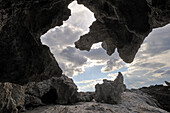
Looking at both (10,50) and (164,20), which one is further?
(10,50)

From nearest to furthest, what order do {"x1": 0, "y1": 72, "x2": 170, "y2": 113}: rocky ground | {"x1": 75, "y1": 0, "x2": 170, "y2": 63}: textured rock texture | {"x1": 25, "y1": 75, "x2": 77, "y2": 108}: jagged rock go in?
{"x1": 75, "y1": 0, "x2": 170, "y2": 63}: textured rock texture < {"x1": 0, "y1": 72, "x2": 170, "y2": 113}: rocky ground < {"x1": 25, "y1": 75, "x2": 77, "y2": 108}: jagged rock

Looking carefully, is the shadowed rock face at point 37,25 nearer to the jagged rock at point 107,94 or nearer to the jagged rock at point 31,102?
the jagged rock at point 31,102

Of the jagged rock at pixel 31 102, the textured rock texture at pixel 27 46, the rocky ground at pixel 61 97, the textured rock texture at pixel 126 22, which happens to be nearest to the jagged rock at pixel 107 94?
the rocky ground at pixel 61 97

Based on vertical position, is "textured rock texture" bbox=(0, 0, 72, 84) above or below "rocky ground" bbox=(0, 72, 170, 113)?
above

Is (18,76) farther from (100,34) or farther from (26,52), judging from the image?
(100,34)

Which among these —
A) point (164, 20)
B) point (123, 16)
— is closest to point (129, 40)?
point (123, 16)

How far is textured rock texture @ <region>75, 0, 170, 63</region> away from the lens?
8914mm

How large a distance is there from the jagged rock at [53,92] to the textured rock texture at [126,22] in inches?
325

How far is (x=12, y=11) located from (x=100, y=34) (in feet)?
49.9

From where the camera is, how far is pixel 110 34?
1908cm

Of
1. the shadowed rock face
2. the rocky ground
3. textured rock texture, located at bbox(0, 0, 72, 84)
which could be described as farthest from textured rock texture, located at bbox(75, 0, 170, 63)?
the rocky ground

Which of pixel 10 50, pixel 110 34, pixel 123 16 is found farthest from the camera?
pixel 110 34

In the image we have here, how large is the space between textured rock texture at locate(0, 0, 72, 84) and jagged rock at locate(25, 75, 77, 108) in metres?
4.35

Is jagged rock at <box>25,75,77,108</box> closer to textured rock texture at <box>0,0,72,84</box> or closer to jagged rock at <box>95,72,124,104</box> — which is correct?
jagged rock at <box>95,72,124,104</box>
